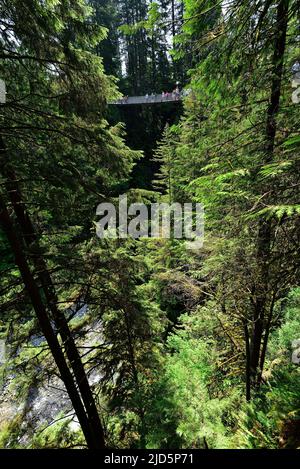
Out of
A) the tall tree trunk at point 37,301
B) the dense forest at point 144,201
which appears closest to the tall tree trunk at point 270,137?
the dense forest at point 144,201

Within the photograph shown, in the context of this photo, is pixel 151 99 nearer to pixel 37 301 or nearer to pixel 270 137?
pixel 270 137

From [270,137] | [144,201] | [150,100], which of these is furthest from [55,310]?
[150,100]

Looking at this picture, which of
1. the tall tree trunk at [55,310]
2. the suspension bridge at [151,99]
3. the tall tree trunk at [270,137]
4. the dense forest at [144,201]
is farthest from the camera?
the suspension bridge at [151,99]

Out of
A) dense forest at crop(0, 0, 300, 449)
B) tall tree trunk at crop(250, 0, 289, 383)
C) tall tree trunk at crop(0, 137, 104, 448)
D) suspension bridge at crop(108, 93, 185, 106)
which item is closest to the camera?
dense forest at crop(0, 0, 300, 449)

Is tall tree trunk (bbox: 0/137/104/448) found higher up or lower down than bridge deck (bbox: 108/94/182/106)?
lower down

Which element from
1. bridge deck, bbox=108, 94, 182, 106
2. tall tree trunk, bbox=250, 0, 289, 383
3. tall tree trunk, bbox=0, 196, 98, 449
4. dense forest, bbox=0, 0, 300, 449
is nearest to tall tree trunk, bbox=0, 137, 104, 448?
dense forest, bbox=0, 0, 300, 449

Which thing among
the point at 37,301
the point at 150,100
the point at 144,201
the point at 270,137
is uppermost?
the point at 150,100

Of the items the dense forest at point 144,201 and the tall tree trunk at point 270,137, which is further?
the tall tree trunk at point 270,137

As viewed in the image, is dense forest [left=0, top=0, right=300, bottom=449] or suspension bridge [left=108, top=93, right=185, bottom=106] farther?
suspension bridge [left=108, top=93, right=185, bottom=106]

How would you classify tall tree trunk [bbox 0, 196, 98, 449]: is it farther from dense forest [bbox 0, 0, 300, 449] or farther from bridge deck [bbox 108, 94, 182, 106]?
bridge deck [bbox 108, 94, 182, 106]

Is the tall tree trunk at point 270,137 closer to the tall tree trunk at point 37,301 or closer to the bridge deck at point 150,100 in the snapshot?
the tall tree trunk at point 37,301

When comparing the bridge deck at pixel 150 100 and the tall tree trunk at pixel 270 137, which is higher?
the bridge deck at pixel 150 100

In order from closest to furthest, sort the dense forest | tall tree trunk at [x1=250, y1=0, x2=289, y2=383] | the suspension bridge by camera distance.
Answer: the dense forest < tall tree trunk at [x1=250, y1=0, x2=289, y2=383] < the suspension bridge
